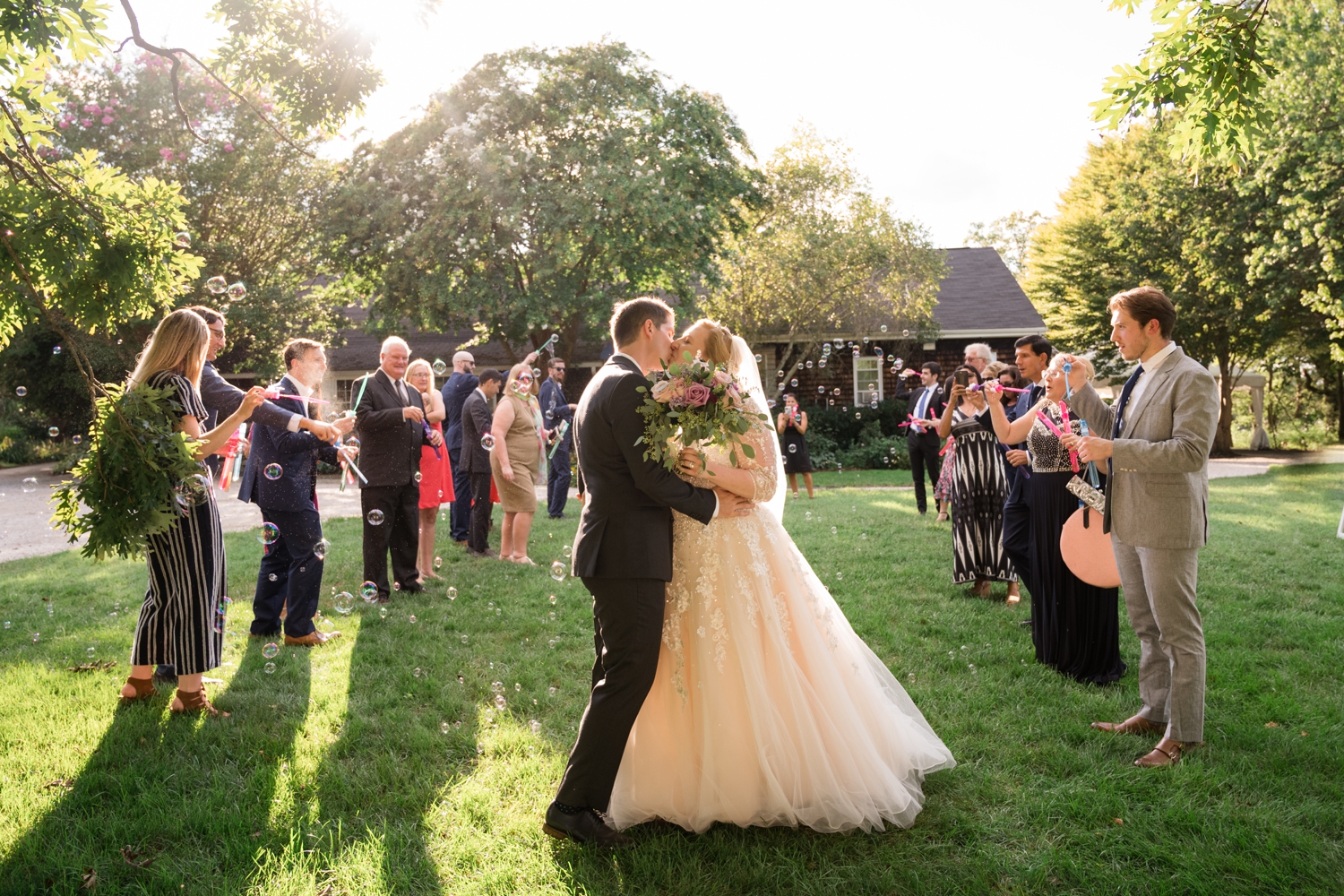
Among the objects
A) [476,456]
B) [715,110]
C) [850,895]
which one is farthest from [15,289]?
[715,110]

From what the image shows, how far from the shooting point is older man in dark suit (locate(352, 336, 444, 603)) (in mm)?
7211

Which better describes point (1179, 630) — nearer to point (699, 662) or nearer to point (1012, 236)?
point (699, 662)

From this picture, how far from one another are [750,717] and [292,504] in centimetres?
410

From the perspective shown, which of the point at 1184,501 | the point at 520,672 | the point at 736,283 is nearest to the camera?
the point at 1184,501

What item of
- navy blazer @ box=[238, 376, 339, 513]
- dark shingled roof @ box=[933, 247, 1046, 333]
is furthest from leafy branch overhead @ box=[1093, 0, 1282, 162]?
dark shingled roof @ box=[933, 247, 1046, 333]

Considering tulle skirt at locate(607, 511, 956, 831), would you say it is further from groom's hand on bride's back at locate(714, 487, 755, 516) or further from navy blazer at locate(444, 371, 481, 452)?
navy blazer at locate(444, 371, 481, 452)

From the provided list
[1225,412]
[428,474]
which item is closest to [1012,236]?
[1225,412]

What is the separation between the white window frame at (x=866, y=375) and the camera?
26.0m

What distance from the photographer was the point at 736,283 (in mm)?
23062

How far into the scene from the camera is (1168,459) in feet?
13.1

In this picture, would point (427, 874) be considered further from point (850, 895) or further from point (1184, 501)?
point (1184, 501)

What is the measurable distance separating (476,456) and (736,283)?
1498cm

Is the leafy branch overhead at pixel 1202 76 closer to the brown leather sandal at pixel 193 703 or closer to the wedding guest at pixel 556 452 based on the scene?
the brown leather sandal at pixel 193 703

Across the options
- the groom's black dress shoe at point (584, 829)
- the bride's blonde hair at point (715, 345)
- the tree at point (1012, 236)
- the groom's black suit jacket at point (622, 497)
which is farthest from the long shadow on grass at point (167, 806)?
the tree at point (1012, 236)
